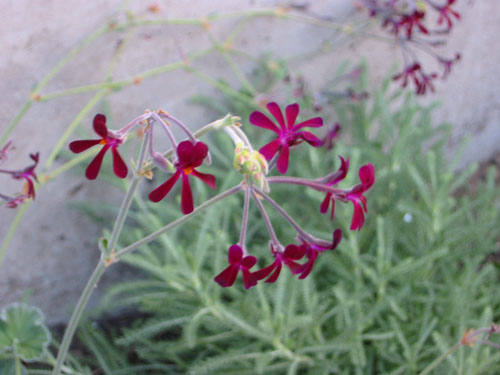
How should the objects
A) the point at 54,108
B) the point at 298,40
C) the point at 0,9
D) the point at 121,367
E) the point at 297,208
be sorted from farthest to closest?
the point at 298,40 → the point at 297,208 → the point at 121,367 → the point at 54,108 → the point at 0,9

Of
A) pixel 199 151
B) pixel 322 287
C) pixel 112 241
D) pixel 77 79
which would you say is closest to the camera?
pixel 199 151

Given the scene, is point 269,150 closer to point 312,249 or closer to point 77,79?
point 312,249

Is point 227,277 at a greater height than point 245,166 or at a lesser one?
lesser

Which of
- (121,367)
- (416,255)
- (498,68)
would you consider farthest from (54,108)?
Result: (498,68)

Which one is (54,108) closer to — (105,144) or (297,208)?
(297,208)

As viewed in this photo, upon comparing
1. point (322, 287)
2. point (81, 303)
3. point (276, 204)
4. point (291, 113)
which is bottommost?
point (322, 287)

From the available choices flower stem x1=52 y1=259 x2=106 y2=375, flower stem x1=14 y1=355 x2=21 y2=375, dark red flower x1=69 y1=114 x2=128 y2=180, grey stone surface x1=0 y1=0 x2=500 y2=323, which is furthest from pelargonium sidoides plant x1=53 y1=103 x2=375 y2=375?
grey stone surface x1=0 y1=0 x2=500 y2=323

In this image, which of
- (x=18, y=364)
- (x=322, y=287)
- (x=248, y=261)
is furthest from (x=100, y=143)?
(x=322, y=287)
